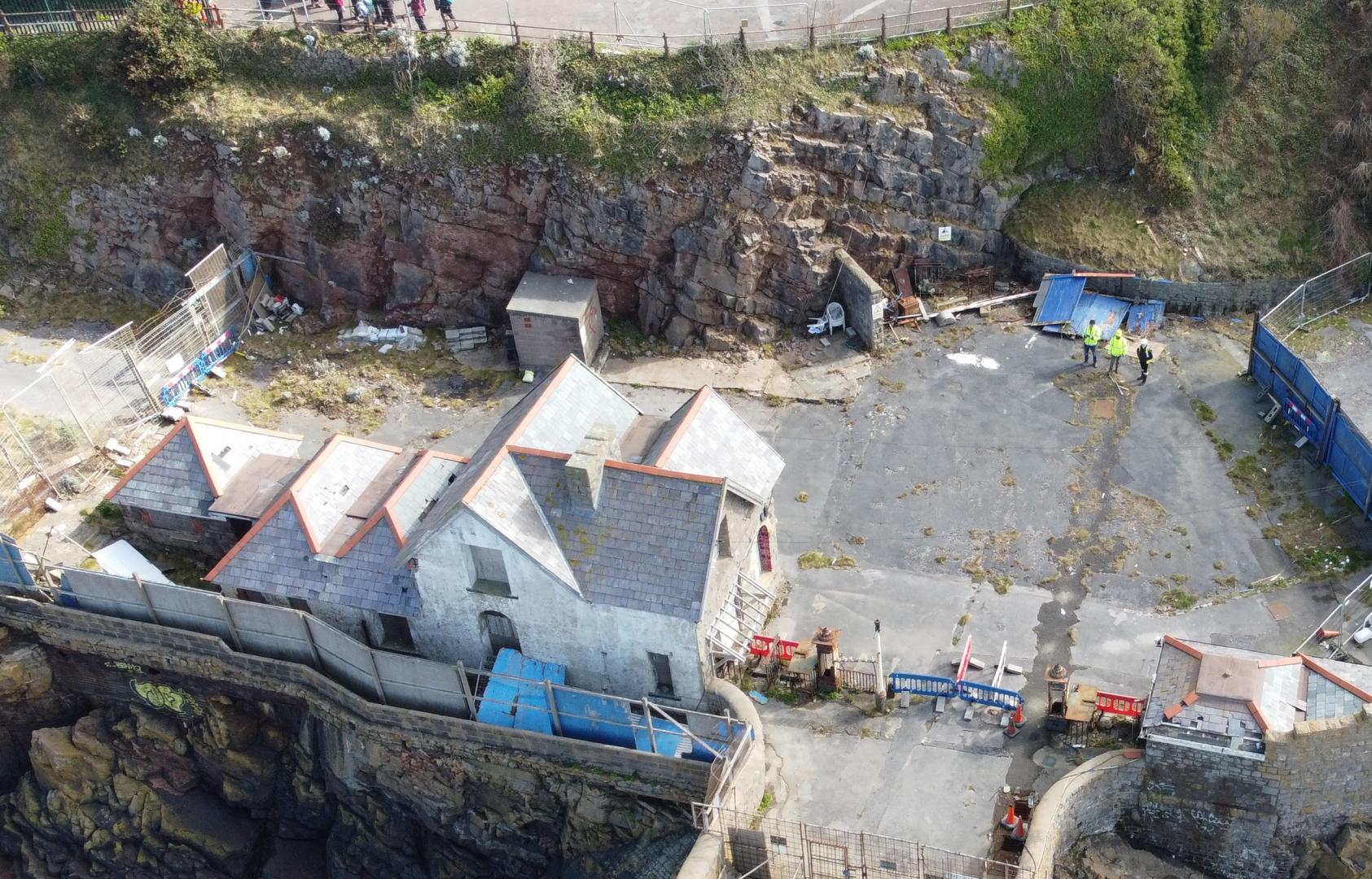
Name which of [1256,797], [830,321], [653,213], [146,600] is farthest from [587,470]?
[1256,797]

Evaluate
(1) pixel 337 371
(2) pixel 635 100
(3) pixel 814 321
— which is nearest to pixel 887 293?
(3) pixel 814 321

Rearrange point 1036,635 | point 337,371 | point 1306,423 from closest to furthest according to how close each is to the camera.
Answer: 1. point 1036,635
2. point 1306,423
3. point 337,371

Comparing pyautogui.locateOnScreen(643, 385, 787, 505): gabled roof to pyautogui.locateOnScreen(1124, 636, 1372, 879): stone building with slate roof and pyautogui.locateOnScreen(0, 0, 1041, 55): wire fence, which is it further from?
pyautogui.locateOnScreen(0, 0, 1041, 55): wire fence

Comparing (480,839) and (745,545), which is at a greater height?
(745,545)

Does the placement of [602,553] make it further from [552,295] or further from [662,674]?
[552,295]

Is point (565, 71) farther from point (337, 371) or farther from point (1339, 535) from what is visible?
point (1339, 535)

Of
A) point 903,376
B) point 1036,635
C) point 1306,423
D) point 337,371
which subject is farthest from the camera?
point 337,371
